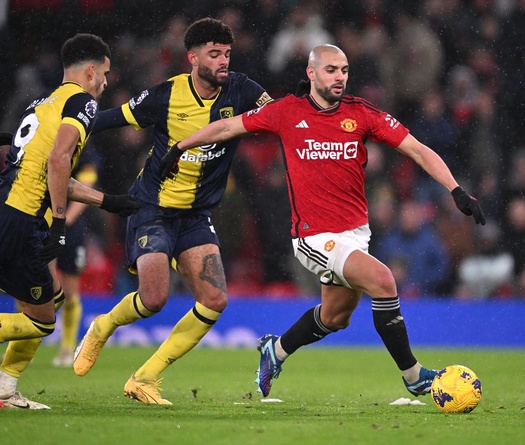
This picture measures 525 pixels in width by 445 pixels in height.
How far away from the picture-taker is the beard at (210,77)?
7754 millimetres

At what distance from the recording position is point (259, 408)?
7.13 metres

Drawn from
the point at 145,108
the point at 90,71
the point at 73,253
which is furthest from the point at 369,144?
the point at 90,71

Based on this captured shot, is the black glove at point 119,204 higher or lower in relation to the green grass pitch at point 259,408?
higher

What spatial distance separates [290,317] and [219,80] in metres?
6.17

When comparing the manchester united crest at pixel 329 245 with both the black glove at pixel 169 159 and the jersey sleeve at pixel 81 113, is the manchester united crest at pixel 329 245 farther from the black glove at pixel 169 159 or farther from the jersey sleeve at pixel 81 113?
the jersey sleeve at pixel 81 113

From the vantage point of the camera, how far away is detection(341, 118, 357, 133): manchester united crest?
720 centimetres

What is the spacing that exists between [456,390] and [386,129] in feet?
5.61

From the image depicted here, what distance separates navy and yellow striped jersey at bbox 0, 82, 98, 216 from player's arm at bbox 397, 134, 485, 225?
1.99 m

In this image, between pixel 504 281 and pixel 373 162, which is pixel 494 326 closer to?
pixel 504 281

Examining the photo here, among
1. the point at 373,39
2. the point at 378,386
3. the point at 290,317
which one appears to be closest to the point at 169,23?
the point at 373,39

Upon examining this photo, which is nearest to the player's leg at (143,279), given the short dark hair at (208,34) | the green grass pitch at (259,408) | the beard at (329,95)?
the green grass pitch at (259,408)

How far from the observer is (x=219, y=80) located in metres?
7.75

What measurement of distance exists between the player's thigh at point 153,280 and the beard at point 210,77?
4.09ft

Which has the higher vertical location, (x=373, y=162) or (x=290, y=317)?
(x=373, y=162)
